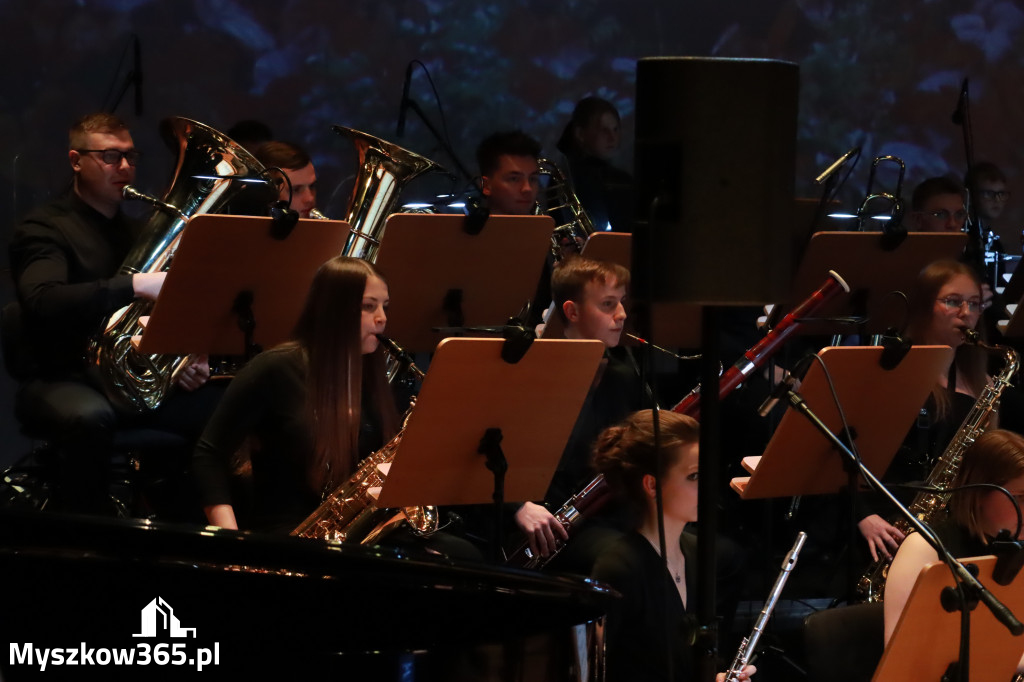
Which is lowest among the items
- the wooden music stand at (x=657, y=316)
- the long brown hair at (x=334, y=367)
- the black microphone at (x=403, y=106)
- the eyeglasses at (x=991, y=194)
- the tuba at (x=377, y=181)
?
the long brown hair at (x=334, y=367)

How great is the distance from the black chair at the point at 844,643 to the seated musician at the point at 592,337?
3.85 ft

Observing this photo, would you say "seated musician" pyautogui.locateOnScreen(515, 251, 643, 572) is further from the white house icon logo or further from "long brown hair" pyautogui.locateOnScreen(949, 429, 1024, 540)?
the white house icon logo

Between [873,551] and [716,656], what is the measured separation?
2082 millimetres

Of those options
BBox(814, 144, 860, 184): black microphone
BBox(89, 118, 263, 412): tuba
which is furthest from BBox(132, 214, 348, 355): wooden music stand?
BBox(814, 144, 860, 184): black microphone

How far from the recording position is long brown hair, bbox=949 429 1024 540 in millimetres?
2953

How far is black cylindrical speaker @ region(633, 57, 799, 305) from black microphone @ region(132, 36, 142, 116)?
4.24 m

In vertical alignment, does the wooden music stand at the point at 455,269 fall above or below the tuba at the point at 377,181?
below

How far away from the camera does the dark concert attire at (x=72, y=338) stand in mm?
3818

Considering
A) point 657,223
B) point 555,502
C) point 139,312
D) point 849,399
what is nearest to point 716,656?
point 657,223

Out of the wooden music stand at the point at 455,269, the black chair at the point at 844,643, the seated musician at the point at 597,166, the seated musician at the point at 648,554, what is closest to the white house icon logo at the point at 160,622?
the seated musician at the point at 648,554

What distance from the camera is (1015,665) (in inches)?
97.5

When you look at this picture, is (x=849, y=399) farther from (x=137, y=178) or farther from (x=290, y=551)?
(x=137, y=178)

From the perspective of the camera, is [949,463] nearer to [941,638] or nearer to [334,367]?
[941,638]

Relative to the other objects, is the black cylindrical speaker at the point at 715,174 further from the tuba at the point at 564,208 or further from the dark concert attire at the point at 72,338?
the tuba at the point at 564,208
